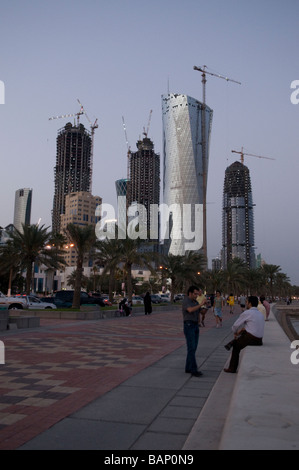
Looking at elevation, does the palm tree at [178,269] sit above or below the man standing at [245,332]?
above

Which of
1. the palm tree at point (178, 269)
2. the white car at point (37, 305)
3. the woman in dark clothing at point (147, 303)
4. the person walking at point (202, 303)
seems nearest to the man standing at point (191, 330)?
the person walking at point (202, 303)

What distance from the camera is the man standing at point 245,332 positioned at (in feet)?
26.3

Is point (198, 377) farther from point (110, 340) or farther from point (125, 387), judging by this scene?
point (110, 340)

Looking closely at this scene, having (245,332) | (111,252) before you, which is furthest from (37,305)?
(245,332)

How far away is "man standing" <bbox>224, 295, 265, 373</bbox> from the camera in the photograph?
8008mm

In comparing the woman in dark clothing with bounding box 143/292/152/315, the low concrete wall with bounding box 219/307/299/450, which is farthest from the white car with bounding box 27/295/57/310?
the low concrete wall with bounding box 219/307/299/450

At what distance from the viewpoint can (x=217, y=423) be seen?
16.1ft

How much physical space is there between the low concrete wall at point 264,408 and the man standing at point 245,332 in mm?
771

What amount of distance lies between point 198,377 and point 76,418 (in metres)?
3.34

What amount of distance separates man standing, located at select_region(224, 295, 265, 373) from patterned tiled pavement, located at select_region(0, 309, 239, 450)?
6.44 ft

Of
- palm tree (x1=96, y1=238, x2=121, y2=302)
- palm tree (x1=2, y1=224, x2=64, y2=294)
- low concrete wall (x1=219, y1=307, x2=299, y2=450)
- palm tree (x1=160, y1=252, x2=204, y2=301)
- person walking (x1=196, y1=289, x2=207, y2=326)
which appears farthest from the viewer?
palm tree (x1=160, y1=252, x2=204, y2=301)

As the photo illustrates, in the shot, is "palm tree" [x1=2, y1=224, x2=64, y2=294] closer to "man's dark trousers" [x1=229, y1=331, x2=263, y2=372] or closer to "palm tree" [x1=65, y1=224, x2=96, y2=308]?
"palm tree" [x1=65, y1=224, x2=96, y2=308]

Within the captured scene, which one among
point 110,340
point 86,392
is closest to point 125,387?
point 86,392

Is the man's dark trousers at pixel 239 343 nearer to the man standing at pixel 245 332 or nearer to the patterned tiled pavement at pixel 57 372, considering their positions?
the man standing at pixel 245 332
